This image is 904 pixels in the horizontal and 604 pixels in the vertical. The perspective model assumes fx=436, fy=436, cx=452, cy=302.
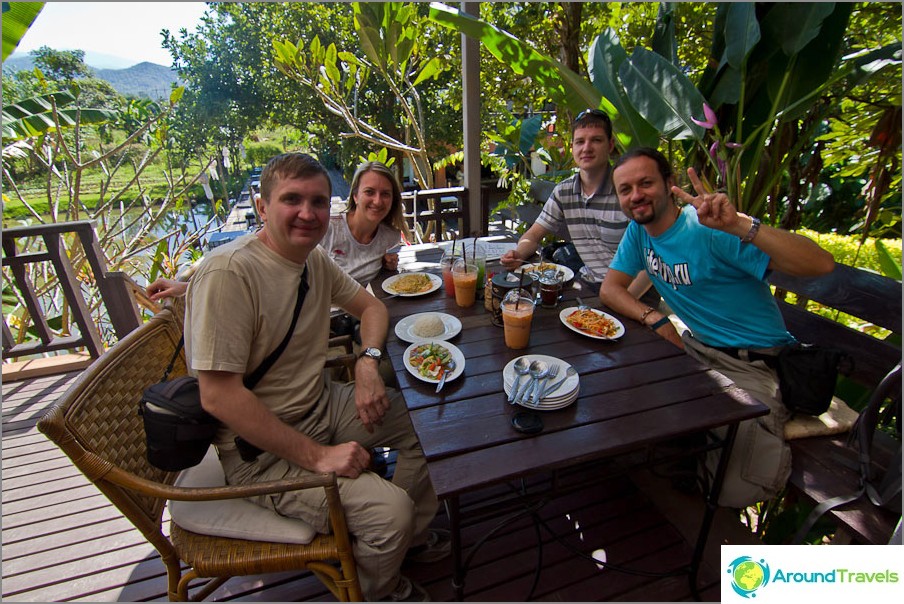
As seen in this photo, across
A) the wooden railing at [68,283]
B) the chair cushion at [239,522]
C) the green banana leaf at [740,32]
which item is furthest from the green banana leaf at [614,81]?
the wooden railing at [68,283]

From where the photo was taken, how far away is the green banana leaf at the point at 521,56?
292cm

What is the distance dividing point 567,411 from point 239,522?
1.11 metres

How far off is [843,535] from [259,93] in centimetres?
1288

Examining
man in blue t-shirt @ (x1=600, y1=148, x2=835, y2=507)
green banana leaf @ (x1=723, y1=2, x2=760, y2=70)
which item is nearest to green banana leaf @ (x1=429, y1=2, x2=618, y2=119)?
green banana leaf @ (x1=723, y1=2, x2=760, y2=70)

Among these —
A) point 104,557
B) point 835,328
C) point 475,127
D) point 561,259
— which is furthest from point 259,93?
point 835,328

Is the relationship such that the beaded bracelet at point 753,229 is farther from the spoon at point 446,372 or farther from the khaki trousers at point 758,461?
the spoon at point 446,372

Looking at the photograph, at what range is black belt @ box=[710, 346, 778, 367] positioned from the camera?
177 centimetres

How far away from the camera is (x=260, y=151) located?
15.0m

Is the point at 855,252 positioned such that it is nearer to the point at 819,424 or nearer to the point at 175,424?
the point at 819,424

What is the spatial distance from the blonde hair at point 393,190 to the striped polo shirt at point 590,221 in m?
0.91

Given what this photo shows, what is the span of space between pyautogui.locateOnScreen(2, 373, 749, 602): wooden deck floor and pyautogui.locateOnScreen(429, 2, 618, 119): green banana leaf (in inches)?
97.0

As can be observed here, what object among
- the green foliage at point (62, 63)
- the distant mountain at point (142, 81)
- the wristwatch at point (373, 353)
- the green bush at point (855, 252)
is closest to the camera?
the wristwatch at point (373, 353)

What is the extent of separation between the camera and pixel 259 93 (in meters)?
11.0

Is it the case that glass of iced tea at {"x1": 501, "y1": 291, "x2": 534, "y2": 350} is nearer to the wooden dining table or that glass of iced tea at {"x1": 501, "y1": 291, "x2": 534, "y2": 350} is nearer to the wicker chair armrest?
the wooden dining table
